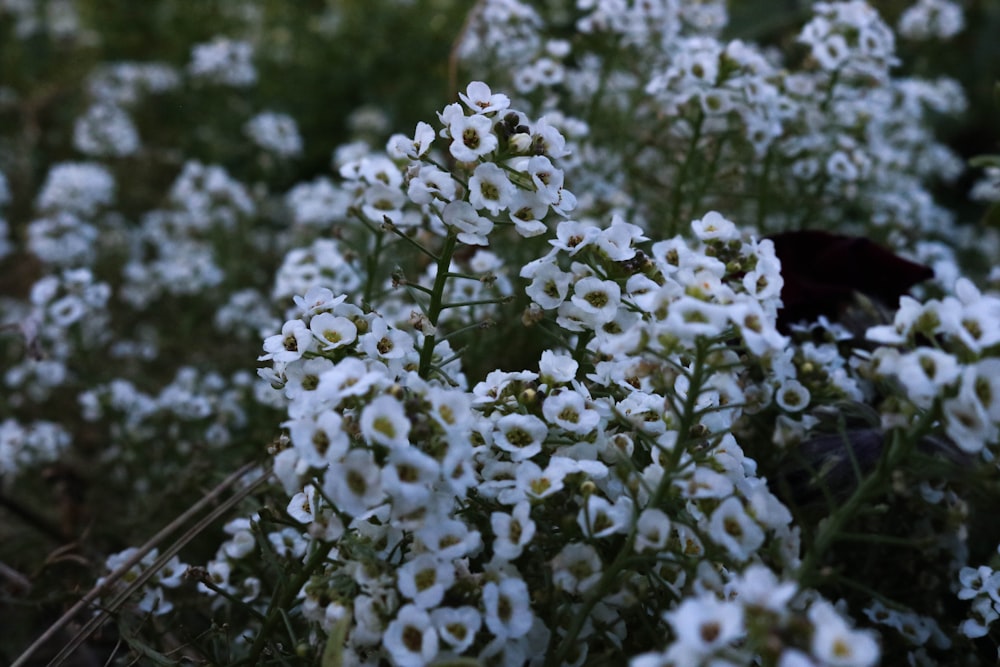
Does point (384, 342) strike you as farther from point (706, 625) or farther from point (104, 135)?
point (104, 135)

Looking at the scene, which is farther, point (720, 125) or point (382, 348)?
point (720, 125)

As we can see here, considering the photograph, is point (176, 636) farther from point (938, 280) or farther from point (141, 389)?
point (938, 280)

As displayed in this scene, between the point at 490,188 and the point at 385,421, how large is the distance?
1.04 ft

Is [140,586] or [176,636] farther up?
[140,586]

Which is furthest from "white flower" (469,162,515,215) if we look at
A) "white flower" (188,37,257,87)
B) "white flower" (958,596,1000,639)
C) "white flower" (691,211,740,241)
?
"white flower" (188,37,257,87)

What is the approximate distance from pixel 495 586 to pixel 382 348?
28 cm

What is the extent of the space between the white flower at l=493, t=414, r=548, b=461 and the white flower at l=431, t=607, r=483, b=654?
0.54 ft

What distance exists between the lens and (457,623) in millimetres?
840

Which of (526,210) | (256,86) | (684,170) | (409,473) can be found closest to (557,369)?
(526,210)

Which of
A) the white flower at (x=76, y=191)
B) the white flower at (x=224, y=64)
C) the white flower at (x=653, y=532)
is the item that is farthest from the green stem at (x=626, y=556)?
the white flower at (x=224, y=64)

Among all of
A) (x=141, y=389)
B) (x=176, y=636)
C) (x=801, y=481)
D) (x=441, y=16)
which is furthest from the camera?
(x=441, y=16)

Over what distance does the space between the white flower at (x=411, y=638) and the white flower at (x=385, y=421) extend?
0.16m

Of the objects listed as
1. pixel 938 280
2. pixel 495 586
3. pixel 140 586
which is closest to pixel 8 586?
pixel 140 586

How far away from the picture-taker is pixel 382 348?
3.23 feet
